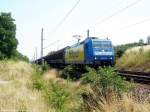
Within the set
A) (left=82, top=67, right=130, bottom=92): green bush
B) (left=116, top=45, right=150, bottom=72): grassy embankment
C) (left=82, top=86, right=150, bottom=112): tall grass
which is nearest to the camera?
(left=82, top=86, right=150, bottom=112): tall grass

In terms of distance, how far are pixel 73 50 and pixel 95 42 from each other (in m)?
6.59

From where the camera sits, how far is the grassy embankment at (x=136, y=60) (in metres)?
39.5

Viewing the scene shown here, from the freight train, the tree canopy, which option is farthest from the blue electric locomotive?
the tree canopy

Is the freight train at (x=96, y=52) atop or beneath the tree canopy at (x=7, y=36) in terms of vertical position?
beneath

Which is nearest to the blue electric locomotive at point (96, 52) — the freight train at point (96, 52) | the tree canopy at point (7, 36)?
the freight train at point (96, 52)

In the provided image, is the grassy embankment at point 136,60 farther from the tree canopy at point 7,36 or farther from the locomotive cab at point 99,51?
the tree canopy at point 7,36

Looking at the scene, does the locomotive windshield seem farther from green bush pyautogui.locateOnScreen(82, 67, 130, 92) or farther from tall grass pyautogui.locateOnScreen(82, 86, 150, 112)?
tall grass pyautogui.locateOnScreen(82, 86, 150, 112)

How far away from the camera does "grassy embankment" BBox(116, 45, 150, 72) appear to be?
39.5 meters

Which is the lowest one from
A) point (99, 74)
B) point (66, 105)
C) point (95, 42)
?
point (66, 105)

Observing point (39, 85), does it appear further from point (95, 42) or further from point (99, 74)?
point (95, 42)

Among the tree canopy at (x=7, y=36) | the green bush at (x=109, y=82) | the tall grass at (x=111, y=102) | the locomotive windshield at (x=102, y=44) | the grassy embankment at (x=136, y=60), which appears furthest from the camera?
the tree canopy at (x=7, y=36)

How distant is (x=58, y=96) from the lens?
603 inches

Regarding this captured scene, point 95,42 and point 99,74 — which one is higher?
point 95,42

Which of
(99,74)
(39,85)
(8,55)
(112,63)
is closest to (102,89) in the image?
(99,74)
